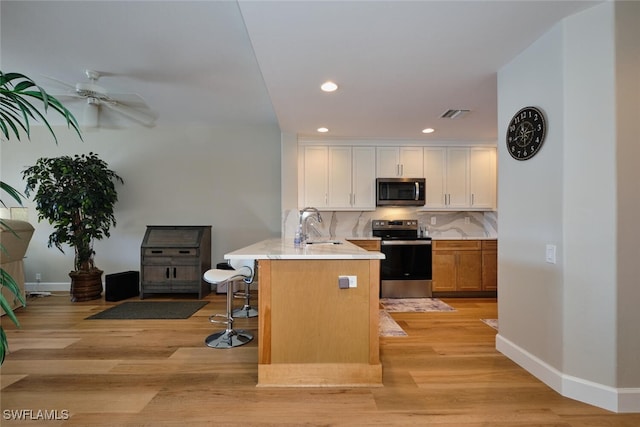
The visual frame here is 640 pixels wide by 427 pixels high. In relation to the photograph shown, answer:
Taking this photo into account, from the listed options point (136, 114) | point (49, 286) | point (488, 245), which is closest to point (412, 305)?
point (488, 245)

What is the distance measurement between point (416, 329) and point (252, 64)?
10.4 feet

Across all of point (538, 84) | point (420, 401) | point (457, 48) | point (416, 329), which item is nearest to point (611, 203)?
point (538, 84)

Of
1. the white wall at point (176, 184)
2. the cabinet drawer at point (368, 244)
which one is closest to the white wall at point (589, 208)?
the cabinet drawer at point (368, 244)

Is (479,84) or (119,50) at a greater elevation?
(119,50)

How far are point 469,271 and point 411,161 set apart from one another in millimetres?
1868

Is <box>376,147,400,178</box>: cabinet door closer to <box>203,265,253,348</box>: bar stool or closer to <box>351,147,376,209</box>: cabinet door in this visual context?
<box>351,147,376,209</box>: cabinet door

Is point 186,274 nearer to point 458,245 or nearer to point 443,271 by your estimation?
point 443,271

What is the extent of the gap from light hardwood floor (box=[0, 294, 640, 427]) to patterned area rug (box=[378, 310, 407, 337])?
0.10m

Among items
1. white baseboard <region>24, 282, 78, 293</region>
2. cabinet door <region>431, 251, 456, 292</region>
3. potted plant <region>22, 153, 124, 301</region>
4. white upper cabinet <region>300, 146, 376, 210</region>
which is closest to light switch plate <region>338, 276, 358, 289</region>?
white upper cabinet <region>300, 146, 376, 210</region>

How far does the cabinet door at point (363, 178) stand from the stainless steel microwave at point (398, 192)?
0.49 feet

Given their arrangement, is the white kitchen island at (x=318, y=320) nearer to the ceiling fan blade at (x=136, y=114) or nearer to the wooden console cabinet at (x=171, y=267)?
the wooden console cabinet at (x=171, y=267)

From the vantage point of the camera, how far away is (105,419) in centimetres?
179

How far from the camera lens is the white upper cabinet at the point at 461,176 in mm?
4863

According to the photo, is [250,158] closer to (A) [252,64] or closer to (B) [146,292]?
(A) [252,64]
